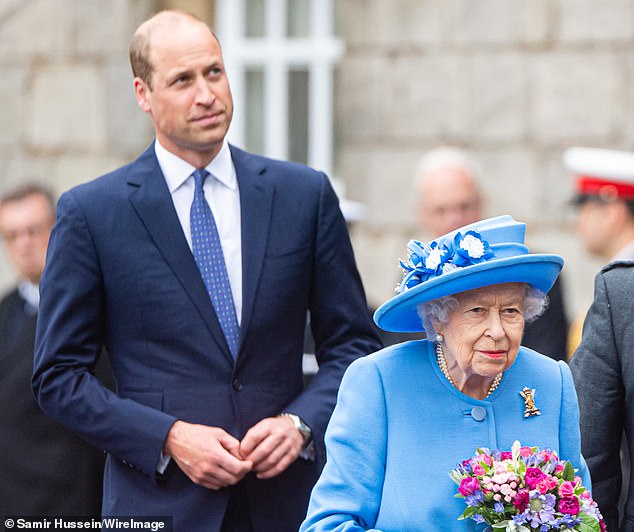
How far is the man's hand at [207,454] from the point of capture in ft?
13.5

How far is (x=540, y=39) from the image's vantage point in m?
8.53

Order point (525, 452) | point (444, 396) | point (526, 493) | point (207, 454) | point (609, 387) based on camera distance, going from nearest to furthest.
A: point (526, 493), point (525, 452), point (444, 396), point (609, 387), point (207, 454)

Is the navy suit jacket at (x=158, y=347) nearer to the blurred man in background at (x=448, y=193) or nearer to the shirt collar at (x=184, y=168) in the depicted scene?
the shirt collar at (x=184, y=168)

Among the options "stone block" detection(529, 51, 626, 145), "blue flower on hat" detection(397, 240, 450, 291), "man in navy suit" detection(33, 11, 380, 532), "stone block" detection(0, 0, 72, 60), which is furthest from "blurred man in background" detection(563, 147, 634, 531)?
"stone block" detection(0, 0, 72, 60)

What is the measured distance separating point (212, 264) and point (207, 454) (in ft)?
1.89

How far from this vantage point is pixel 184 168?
14.6 feet

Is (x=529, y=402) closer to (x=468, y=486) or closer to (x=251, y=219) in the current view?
(x=468, y=486)

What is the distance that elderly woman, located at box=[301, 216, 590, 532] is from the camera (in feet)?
11.8

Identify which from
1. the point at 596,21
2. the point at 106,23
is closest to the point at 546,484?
the point at 596,21

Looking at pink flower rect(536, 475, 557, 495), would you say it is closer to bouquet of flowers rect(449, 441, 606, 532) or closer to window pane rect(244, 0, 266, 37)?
bouquet of flowers rect(449, 441, 606, 532)

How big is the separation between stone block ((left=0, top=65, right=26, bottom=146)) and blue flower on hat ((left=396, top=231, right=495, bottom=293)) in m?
6.17

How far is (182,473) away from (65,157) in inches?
214

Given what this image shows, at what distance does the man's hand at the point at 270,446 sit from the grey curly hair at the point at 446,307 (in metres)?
0.69

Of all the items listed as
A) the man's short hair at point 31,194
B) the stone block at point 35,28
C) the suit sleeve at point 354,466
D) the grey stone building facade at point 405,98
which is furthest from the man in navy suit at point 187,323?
the stone block at point 35,28
